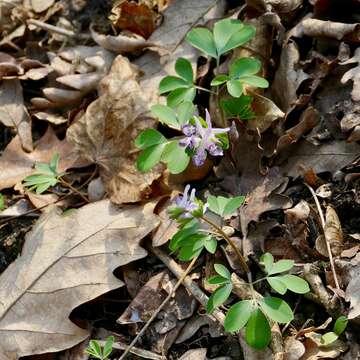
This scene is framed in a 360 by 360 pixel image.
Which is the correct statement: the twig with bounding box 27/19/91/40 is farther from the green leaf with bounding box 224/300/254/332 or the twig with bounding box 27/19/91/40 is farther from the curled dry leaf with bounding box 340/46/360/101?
the green leaf with bounding box 224/300/254/332

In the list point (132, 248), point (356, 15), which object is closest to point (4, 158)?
point (132, 248)

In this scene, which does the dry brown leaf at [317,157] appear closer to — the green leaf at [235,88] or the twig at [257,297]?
the green leaf at [235,88]

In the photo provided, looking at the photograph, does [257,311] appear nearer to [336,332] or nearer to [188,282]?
[336,332]

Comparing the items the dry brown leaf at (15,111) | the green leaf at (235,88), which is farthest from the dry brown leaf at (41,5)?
the green leaf at (235,88)

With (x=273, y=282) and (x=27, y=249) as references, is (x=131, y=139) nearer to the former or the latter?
(x=27, y=249)

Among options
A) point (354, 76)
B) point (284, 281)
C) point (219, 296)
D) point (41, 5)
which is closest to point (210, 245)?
point (219, 296)

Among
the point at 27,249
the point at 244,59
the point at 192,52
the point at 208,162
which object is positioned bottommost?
the point at 27,249
